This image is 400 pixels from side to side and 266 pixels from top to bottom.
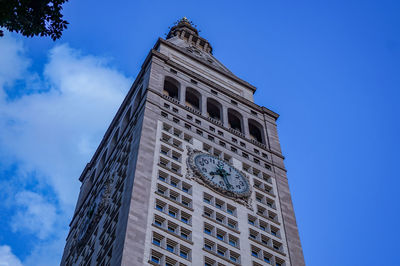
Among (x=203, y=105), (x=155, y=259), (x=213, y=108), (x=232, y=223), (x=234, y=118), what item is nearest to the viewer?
(x=155, y=259)

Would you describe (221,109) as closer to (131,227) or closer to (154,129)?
(154,129)

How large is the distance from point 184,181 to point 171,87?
18.4 meters

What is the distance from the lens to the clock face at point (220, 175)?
178 feet

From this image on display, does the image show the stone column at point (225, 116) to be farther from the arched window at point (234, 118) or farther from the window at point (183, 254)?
the window at point (183, 254)

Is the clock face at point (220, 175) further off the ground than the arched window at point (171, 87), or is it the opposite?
the arched window at point (171, 87)

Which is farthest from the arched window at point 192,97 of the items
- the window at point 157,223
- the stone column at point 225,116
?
the window at point 157,223

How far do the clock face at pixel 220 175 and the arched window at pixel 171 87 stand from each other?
12676mm

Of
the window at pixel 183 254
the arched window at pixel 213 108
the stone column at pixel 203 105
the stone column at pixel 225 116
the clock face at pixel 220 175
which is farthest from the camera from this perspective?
the arched window at pixel 213 108

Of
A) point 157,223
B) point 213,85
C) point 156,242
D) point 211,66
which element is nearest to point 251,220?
point 157,223

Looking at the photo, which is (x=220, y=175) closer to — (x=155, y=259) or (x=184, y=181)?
(x=184, y=181)

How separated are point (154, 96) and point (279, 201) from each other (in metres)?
15.1

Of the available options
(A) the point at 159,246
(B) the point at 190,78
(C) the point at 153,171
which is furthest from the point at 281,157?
(A) the point at 159,246

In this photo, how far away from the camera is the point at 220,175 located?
55375mm

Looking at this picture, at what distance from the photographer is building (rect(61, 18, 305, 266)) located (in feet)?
152
